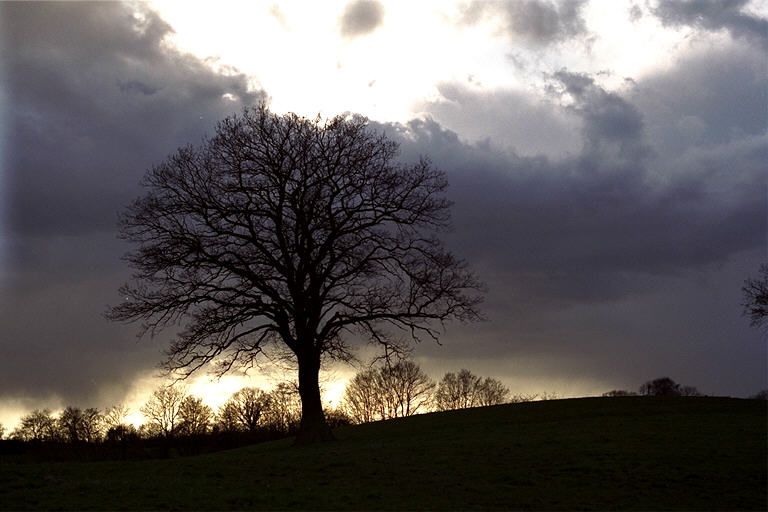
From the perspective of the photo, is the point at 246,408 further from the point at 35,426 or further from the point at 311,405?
the point at 311,405

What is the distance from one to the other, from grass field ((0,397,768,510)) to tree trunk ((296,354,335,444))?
3.99ft

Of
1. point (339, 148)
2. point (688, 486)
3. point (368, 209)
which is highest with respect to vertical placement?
point (339, 148)

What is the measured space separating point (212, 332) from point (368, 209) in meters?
9.40

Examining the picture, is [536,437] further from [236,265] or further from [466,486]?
[236,265]

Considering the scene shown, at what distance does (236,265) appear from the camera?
3434 centimetres

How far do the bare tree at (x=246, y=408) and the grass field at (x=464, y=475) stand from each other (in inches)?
3239

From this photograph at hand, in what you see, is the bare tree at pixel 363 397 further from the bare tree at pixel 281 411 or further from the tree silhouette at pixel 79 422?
the tree silhouette at pixel 79 422

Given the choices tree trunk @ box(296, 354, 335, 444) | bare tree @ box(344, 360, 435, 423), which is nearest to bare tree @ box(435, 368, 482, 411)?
bare tree @ box(344, 360, 435, 423)

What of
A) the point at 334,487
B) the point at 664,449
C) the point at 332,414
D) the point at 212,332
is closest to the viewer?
the point at 334,487

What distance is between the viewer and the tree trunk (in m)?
34.2

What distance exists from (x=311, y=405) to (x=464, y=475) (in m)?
13.0

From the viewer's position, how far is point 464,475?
22.7 meters

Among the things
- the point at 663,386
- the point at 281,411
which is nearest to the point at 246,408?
the point at 281,411

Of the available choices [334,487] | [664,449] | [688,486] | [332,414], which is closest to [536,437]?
[664,449]
